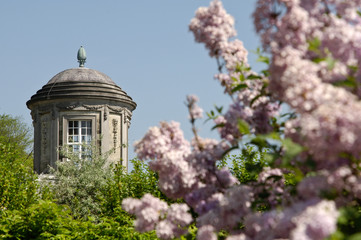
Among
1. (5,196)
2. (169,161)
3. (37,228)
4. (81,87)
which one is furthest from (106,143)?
(169,161)

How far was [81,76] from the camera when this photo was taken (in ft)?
95.7

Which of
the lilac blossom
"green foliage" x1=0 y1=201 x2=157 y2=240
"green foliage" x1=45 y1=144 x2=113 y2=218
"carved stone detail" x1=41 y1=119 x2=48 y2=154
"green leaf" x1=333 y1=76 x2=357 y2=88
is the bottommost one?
the lilac blossom

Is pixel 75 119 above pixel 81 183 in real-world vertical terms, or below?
above

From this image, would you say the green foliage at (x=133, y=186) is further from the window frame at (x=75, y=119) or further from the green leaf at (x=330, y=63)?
the green leaf at (x=330, y=63)

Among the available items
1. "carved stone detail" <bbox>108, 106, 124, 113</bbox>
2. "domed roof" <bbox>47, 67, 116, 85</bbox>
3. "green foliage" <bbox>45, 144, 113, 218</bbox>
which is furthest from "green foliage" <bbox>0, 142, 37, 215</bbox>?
"domed roof" <bbox>47, 67, 116, 85</bbox>

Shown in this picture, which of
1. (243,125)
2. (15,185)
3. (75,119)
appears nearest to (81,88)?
(75,119)

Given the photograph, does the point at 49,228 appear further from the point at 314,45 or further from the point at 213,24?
the point at 314,45

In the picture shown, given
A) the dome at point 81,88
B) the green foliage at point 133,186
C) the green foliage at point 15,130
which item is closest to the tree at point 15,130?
the green foliage at point 15,130

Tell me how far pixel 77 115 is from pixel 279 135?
82.1ft

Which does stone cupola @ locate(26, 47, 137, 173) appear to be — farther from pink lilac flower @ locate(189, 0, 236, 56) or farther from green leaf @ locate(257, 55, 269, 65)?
green leaf @ locate(257, 55, 269, 65)

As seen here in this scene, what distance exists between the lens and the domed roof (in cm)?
2892

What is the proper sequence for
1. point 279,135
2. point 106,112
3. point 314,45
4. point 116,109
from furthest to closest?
point 116,109 < point 106,112 < point 279,135 < point 314,45

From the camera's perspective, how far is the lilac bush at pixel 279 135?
2859 mm

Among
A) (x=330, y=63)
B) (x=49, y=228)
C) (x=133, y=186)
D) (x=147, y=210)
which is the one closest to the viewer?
(x=330, y=63)
